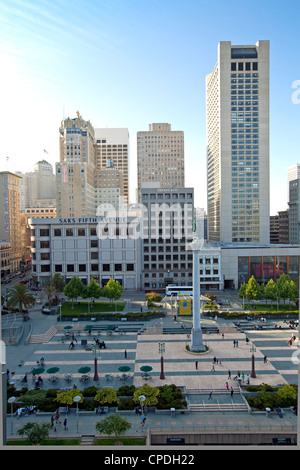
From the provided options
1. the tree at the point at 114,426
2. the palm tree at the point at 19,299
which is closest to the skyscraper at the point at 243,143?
the palm tree at the point at 19,299

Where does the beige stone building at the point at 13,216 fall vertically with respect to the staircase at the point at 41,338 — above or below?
above

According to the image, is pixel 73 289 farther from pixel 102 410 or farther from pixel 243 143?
pixel 243 143

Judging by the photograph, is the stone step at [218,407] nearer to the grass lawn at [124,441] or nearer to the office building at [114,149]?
the grass lawn at [124,441]

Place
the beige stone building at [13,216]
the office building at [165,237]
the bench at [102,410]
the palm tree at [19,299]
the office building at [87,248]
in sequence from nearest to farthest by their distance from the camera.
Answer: the bench at [102,410]
the palm tree at [19,299]
the office building at [87,248]
the office building at [165,237]
the beige stone building at [13,216]

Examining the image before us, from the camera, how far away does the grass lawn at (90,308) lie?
4403 centimetres

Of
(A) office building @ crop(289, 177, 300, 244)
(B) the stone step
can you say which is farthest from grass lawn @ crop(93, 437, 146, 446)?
(A) office building @ crop(289, 177, 300, 244)

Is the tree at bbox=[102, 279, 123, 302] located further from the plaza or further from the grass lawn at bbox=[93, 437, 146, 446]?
the grass lawn at bbox=[93, 437, 146, 446]

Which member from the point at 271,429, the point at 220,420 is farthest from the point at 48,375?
the point at 271,429

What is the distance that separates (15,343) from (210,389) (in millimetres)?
21758

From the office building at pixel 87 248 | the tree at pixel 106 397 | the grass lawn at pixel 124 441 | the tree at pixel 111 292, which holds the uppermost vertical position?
the office building at pixel 87 248

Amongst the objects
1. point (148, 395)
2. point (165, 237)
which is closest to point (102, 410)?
point (148, 395)

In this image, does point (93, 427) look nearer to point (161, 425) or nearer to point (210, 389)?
point (161, 425)

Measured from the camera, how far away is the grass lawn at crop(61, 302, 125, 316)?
144 ft

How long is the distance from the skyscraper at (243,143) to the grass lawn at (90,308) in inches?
1691
